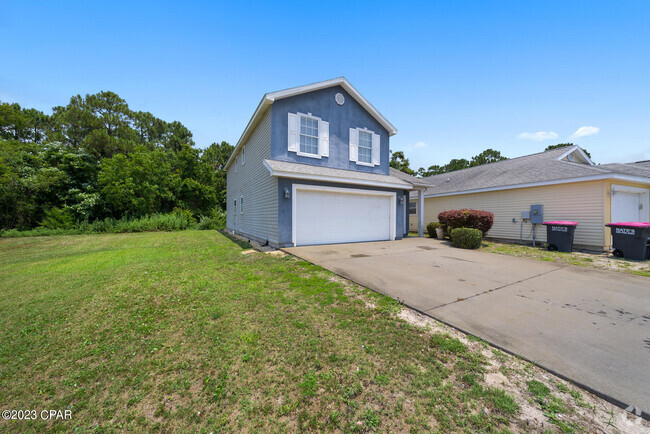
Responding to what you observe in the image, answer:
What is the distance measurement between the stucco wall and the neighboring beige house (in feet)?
19.4

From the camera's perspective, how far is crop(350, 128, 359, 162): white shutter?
35.2ft

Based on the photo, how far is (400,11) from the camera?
923 cm

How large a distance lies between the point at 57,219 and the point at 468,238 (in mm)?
24875

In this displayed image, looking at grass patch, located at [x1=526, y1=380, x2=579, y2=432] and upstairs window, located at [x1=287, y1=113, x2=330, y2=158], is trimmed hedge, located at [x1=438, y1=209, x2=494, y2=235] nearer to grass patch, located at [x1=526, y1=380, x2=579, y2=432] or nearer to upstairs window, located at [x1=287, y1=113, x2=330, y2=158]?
upstairs window, located at [x1=287, y1=113, x2=330, y2=158]

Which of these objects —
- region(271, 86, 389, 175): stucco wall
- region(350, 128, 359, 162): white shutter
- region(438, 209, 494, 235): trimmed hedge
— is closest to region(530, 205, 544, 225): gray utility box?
region(438, 209, 494, 235): trimmed hedge

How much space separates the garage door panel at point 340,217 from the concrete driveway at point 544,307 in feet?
7.14

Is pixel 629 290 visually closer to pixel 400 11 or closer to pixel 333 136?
pixel 333 136

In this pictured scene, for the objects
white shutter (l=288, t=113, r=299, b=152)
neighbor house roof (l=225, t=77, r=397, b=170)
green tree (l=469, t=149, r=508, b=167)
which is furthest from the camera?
green tree (l=469, t=149, r=508, b=167)

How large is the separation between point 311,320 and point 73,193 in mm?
23289

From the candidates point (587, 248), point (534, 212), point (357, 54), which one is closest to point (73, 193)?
point (357, 54)

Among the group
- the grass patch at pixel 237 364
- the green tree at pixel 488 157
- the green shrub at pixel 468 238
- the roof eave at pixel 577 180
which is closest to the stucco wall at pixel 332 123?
the green shrub at pixel 468 238

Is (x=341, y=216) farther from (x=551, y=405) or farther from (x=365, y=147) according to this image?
(x=551, y=405)

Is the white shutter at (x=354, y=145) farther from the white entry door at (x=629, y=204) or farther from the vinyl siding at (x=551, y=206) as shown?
the white entry door at (x=629, y=204)

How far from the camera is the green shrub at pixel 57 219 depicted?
51.3 ft
